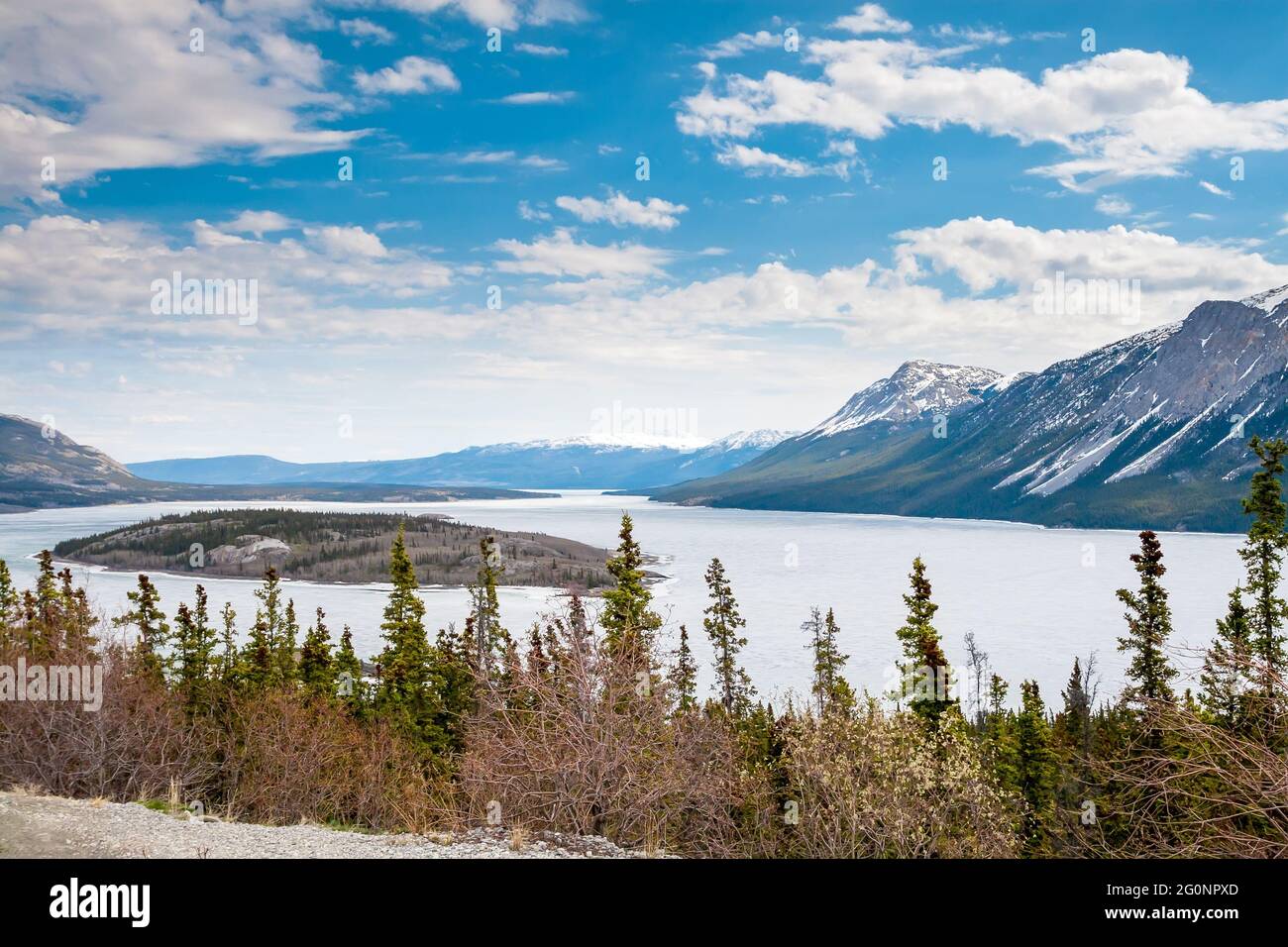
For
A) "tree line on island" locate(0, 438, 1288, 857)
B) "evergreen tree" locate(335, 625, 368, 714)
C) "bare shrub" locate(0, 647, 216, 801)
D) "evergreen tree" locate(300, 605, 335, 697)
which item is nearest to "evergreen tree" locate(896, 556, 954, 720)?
"tree line on island" locate(0, 438, 1288, 857)

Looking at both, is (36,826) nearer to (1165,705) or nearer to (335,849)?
(335,849)

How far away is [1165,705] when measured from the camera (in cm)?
882

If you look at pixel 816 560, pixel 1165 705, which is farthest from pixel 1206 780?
pixel 816 560

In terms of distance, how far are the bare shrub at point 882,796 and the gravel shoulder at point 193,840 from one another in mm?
8968

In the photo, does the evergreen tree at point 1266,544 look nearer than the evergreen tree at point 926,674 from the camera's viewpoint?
No

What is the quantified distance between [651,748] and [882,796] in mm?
6562

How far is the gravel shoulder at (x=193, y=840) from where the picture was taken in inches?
450

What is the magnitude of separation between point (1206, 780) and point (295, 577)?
7353 inches

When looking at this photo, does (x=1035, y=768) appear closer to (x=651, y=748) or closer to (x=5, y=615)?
(x=651, y=748)

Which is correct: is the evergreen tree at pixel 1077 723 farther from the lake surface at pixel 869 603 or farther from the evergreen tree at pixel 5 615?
the evergreen tree at pixel 5 615

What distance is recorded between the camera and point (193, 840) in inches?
514

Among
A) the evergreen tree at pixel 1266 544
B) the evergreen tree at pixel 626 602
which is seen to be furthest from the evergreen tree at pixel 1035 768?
the evergreen tree at pixel 626 602
